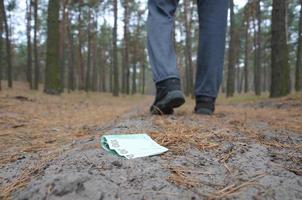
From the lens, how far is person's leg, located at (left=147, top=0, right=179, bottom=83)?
2436 millimetres

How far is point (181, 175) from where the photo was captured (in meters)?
1.11

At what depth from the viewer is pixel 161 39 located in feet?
8.05

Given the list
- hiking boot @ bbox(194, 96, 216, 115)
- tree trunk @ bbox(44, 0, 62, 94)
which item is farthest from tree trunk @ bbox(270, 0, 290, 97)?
tree trunk @ bbox(44, 0, 62, 94)

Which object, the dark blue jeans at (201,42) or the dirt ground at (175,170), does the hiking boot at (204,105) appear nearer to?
the dark blue jeans at (201,42)

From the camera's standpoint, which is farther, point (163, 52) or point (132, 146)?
point (163, 52)

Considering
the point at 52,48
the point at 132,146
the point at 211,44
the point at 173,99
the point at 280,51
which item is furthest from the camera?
the point at 52,48

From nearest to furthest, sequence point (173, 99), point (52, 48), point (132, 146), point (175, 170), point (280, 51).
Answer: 1. point (175, 170)
2. point (132, 146)
3. point (173, 99)
4. point (280, 51)
5. point (52, 48)

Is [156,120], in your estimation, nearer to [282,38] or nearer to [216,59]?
[216,59]

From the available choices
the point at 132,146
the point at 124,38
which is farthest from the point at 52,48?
the point at 124,38

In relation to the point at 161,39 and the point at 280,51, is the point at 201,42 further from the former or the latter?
the point at 280,51

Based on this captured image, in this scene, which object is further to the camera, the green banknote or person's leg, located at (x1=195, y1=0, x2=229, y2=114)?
person's leg, located at (x1=195, y1=0, x2=229, y2=114)

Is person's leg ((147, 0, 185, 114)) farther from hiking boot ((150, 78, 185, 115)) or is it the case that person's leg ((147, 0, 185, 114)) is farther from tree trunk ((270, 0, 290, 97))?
tree trunk ((270, 0, 290, 97))

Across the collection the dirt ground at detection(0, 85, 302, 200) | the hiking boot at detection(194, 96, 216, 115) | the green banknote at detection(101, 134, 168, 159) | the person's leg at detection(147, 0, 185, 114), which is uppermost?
the person's leg at detection(147, 0, 185, 114)

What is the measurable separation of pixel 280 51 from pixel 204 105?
17.4 feet
